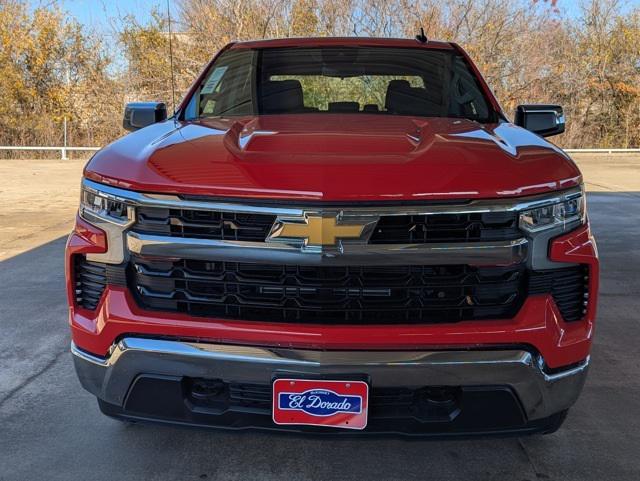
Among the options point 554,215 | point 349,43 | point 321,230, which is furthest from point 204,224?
point 349,43

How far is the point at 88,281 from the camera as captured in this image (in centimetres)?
223

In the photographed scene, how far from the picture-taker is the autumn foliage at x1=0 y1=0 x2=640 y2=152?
19156 millimetres

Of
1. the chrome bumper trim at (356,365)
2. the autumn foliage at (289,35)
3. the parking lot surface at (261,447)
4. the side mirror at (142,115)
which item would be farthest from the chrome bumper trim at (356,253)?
the autumn foliage at (289,35)

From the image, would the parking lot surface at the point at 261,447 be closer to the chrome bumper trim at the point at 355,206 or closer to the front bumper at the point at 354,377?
the front bumper at the point at 354,377

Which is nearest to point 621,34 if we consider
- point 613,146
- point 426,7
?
point 613,146

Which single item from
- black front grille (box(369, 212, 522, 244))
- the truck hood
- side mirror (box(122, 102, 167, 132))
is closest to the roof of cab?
side mirror (box(122, 102, 167, 132))

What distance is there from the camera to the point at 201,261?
6.84 ft

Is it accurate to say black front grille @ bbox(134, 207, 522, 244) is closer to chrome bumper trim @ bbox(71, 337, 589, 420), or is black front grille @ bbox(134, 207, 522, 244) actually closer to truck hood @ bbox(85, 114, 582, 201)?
truck hood @ bbox(85, 114, 582, 201)

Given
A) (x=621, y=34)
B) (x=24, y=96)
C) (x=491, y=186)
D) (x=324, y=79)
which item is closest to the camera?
(x=491, y=186)

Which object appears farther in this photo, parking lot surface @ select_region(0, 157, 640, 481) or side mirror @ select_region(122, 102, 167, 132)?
side mirror @ select_region(122, 102, 167, 132)

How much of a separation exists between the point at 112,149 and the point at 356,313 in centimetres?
113

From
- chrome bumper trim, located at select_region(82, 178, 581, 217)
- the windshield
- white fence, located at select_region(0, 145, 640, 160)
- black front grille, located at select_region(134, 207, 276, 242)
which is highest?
the windshield

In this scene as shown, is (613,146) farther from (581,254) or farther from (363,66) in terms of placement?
Result: (581,254)

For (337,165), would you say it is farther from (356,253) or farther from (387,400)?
(387,400)
